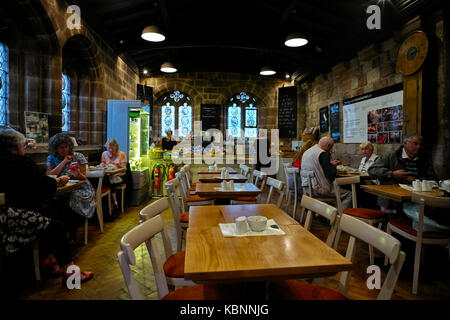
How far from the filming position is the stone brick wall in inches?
390

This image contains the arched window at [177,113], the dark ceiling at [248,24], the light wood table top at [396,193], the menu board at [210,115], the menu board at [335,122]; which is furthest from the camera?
the arched window at [177,113]

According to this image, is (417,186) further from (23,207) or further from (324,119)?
(324,119)

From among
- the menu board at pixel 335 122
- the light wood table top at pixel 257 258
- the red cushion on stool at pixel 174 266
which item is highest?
the menu board at pixel 335 122

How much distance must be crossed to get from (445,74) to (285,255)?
4.14 m

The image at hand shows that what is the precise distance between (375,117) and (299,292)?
197 inches

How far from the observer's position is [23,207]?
93.1 inches

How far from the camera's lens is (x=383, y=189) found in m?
2.86

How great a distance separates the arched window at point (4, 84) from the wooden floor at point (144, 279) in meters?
2.52

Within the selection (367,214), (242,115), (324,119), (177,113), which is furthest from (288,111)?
(367,214)

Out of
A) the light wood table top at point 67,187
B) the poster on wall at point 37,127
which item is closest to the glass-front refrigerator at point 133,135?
the poster on wall at point 37,127

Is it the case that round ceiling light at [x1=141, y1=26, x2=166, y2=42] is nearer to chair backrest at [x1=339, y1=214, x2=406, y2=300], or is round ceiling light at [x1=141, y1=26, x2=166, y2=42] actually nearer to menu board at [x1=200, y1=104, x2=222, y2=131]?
menu board at [x1=200, y1=104, x2=222, y2=131]

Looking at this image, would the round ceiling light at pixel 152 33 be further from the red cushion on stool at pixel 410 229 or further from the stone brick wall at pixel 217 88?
the red cushion on stool at pixel 410 229

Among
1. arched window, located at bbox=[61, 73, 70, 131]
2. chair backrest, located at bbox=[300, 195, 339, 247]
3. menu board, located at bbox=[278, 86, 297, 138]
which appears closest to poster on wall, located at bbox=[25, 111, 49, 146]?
arched window, located at bbox=[61, 73, 70, 131]

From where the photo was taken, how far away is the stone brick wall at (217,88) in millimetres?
9898
